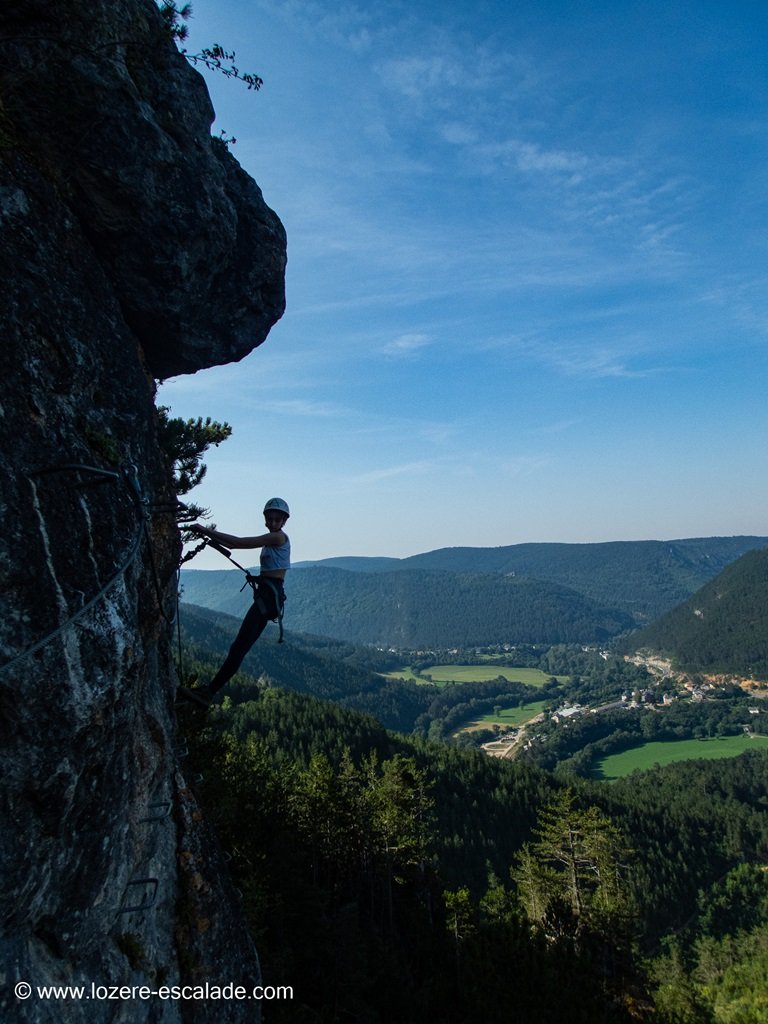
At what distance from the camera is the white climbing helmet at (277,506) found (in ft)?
30.3

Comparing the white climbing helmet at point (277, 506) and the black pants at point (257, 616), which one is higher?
the white climbing helmet at point (277, 506)

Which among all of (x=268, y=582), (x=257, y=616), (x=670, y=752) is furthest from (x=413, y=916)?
(x=670, y=752)

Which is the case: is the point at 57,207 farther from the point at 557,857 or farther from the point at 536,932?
the point at 557,857

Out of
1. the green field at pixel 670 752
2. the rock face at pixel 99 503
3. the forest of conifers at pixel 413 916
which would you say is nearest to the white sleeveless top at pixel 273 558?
the rock face at pixel 99 503

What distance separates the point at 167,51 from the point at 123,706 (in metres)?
11.7

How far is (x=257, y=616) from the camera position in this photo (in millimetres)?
9062

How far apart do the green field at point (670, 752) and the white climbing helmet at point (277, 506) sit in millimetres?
163610

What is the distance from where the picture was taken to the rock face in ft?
18.4

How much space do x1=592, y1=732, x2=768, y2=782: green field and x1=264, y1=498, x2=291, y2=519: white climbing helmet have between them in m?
164

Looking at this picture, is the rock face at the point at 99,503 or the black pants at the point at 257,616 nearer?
the rock face at the point at 99,503

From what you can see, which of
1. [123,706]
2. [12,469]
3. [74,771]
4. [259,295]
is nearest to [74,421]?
[12,469]

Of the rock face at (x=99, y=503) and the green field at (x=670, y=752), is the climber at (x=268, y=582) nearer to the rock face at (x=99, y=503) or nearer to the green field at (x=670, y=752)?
the rock face at (x=99, y=503)

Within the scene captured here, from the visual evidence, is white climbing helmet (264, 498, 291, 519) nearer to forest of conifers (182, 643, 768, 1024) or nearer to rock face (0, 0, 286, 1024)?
rock face (0, 0, 286, 1024)

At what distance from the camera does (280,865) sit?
24.4m
